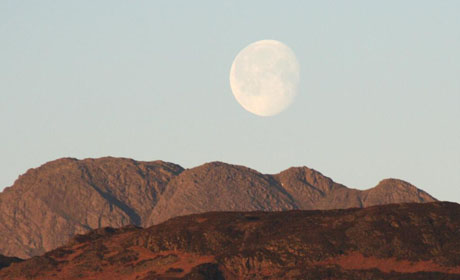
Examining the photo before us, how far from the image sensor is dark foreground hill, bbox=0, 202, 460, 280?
120 metres

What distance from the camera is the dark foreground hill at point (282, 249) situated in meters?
120

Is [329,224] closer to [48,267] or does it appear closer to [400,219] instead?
[400,219]

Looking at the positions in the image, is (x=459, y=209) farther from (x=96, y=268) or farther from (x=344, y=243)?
(x=96, y=268)

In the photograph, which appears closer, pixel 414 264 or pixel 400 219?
pixel 414 264

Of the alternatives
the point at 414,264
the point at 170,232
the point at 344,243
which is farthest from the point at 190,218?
the point at 414,264

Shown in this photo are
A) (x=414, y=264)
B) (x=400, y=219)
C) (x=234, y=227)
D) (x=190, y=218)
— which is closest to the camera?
(x=414, y=264)

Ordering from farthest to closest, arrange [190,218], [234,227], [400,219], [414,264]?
[190,218] → [234,227] → [400,219] → [414,264]

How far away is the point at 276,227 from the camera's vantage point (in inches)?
5394

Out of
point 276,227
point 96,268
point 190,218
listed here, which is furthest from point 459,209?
point 96,268

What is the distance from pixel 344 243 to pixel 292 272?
439 inches

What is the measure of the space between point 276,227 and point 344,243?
49.5 ft

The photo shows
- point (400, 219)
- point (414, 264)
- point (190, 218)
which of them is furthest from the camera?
point (190, 218)

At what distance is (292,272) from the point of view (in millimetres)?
119125

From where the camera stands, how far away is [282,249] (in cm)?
12681
